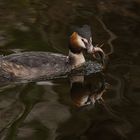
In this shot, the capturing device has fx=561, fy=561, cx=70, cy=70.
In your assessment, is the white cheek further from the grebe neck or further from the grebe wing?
the grebe wing

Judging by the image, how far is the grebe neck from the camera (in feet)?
37.7

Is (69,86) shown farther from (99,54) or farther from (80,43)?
(99,54)

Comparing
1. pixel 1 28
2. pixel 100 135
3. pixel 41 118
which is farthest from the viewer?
pixel 1 28

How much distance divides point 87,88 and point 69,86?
34 cm

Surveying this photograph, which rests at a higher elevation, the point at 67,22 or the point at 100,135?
the point at 100,135

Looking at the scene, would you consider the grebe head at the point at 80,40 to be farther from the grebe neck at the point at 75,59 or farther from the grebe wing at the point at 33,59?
the grebe wing at the point at 33,59

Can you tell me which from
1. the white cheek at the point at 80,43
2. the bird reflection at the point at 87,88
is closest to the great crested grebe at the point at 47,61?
the white cheek at the point at 80,43

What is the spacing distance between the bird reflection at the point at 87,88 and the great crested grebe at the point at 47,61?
361 millimetres

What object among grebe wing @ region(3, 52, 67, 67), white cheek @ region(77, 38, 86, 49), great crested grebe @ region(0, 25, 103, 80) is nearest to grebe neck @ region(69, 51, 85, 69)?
great crested grebe @ region(0, 25, 103, 80)

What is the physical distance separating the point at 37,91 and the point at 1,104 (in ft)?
2.93

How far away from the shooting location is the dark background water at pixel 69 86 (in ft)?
27.7

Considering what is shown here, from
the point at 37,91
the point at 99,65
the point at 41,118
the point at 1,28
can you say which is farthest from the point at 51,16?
the point at 41,118

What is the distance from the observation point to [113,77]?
10820 mm

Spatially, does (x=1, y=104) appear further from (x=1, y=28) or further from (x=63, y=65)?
(x=1, y=28)
